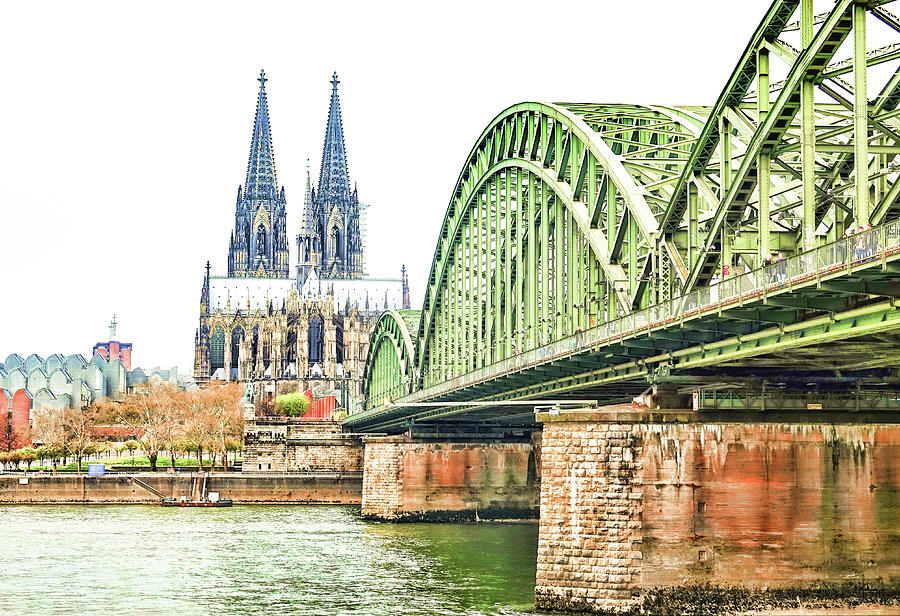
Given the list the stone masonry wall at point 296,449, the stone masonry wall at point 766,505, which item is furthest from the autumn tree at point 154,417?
the stone masonry wall at point 766,505

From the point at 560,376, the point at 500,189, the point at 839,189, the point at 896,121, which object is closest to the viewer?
the point at 839,189

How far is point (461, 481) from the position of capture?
302 feet

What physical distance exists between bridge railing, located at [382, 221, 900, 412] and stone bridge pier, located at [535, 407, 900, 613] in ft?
11.4

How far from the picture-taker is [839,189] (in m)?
42.8

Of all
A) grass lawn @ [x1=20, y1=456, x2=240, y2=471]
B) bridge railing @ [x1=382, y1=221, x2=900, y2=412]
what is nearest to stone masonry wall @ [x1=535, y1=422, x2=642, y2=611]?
bridge railing @ [x1=382, y1=221, x2=900, y2=412]

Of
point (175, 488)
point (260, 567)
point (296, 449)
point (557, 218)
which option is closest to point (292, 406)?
point (296, 449)

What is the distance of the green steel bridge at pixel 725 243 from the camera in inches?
1388

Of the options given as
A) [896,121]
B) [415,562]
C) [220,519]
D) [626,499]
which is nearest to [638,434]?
[626,499]

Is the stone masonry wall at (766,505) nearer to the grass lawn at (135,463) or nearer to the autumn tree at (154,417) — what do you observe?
the autumn tree at (154,417)

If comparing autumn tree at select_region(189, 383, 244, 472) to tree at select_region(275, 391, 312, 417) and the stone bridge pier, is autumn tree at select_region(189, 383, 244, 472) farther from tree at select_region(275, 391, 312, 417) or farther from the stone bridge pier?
the stone bridge pier

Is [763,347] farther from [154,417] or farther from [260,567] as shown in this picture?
[154,417]

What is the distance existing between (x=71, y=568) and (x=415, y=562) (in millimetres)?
14792

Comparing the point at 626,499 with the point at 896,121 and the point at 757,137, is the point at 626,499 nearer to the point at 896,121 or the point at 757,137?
the point at 757,137

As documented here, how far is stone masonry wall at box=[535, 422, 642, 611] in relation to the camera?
136ft
